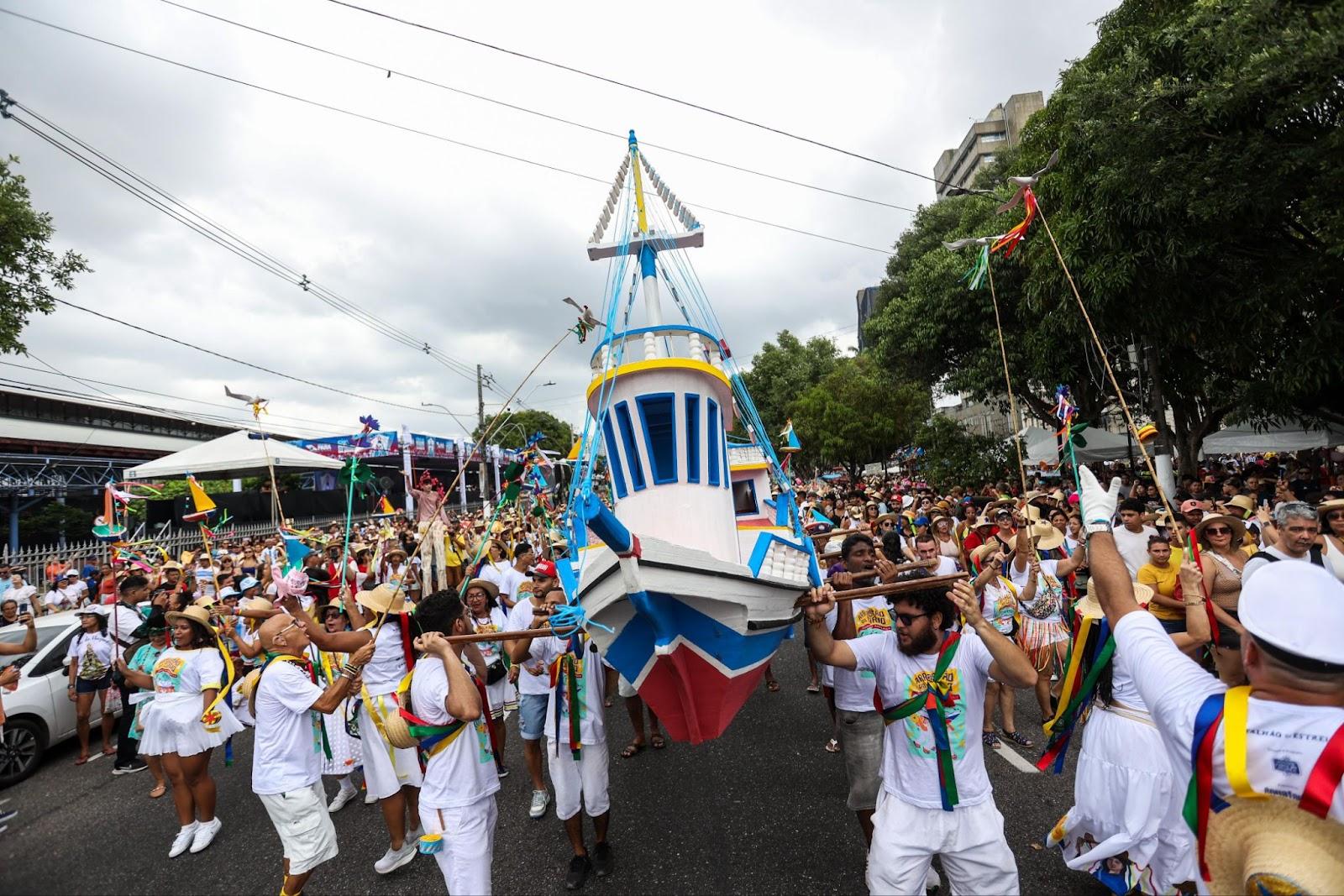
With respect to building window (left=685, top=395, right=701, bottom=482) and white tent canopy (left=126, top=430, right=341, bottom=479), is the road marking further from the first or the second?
white tent canopy (left=126, top=430, right=341, bottom=479)

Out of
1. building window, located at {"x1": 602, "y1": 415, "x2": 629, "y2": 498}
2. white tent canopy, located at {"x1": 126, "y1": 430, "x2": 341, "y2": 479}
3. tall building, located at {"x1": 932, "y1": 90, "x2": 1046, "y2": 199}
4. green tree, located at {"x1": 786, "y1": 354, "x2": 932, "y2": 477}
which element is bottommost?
building window, located at {"x1": 602, "y1": 415, "x2": 629, "y2": 498}

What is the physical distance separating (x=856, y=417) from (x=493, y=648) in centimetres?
2459

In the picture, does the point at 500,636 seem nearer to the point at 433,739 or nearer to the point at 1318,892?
the point at 433,739

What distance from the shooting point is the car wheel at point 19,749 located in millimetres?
5887

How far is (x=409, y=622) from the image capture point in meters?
4.08

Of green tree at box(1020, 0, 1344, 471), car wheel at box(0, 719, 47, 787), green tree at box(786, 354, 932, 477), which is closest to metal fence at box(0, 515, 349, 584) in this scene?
car wheel at box(0, 719, 47, 787)

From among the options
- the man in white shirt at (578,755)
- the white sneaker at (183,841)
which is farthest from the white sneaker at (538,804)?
the white sneaker at (183,841)

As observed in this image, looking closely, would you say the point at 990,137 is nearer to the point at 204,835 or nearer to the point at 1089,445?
the point at 1089,445

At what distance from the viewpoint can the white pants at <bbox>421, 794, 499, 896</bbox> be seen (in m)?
3.00

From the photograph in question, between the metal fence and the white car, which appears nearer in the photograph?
the white car

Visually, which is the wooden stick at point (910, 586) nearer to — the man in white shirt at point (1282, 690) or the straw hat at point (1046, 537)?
the man in white shirt at point (1282, 690)

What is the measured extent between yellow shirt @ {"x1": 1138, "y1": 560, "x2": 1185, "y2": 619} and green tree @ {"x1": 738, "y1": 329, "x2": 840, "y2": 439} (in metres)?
31.7

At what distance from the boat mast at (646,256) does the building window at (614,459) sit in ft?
3.60

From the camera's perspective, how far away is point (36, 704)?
6.16m
